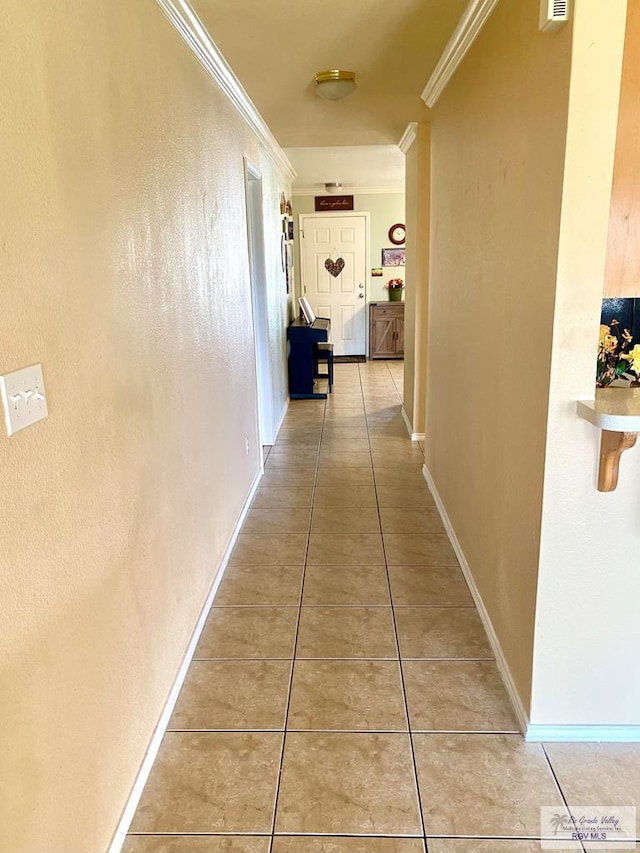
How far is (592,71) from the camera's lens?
1.34 m

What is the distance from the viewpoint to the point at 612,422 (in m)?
1.37

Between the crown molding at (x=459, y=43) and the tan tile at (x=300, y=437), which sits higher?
the crown molding at (x=459, y=43)

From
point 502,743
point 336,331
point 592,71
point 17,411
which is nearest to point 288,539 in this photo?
point 502,743

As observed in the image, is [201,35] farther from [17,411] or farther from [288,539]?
[288,539]

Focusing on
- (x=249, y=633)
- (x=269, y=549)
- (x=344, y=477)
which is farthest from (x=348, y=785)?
(x=344, y=477)

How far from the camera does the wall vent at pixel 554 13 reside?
135 cm

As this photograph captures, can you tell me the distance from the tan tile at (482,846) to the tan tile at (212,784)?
0.43 meters

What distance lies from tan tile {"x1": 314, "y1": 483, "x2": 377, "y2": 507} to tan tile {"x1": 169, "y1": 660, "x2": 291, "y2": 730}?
145 cm

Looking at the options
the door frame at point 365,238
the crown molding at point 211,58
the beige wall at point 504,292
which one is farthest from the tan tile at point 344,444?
the door frame at point 365,238

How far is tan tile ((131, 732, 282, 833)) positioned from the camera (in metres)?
1.52

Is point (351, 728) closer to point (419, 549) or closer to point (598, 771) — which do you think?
point (598, 771)

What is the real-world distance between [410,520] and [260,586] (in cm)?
100

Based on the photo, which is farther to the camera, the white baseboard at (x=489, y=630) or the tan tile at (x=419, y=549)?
the tan tile at (x=419, y=549)

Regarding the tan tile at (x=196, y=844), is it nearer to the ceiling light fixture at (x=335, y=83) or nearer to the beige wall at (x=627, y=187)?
the beige wall at (x=627, y=187)
